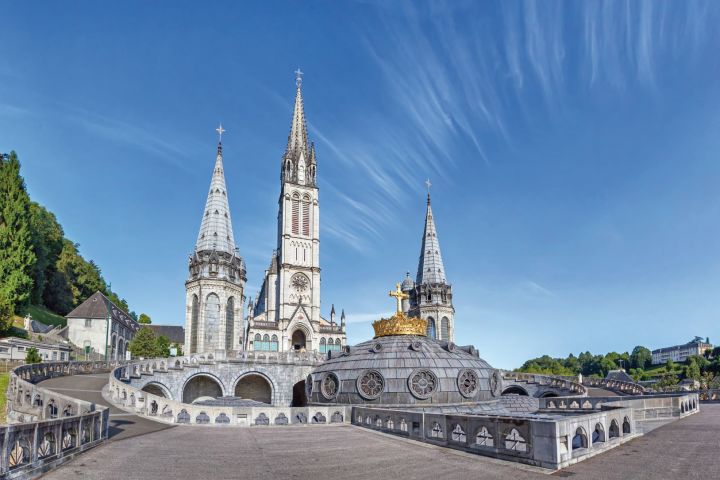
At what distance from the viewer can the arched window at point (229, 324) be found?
6397cm

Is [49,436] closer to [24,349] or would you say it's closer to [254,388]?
[24,349]

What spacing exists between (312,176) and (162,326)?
55.8 m

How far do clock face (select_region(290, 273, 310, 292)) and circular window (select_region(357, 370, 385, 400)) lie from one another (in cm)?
6214

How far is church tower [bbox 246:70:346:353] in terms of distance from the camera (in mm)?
80812

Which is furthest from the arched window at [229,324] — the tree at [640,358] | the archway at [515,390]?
the tree at [640,358]

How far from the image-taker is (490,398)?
84.4ft

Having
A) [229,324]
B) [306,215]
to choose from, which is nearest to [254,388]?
[229,324]

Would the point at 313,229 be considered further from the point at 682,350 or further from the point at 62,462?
the point at 682,350

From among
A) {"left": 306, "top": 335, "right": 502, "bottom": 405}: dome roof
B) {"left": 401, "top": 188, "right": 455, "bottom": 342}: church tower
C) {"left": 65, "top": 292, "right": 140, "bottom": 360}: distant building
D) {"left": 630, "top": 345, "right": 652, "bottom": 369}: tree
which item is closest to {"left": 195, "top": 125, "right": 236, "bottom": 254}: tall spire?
{"left": 65, "top": 292, "right": 140, "bottom": 360}: distant building

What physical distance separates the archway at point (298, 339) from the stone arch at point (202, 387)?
31.8 m

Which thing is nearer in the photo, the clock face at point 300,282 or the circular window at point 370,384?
the circular window at point 370,384

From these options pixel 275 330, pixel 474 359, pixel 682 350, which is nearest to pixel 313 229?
pixel 275 330

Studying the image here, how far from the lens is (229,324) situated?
64.7 m

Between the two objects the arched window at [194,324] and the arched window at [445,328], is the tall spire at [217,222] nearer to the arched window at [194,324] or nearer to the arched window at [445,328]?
the arched window at [194,324]
